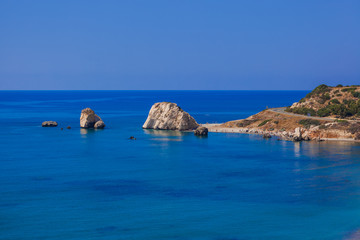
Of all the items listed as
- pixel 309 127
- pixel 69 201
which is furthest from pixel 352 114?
pixel 69 201

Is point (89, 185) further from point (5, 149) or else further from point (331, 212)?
point (5, 149)

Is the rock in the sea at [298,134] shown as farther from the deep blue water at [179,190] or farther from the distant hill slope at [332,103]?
the distant hill slope at [332,103]

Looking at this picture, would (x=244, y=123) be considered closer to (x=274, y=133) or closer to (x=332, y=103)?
(x=274, y=133)

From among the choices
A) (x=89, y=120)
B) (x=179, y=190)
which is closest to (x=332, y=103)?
(x=89, y=120)

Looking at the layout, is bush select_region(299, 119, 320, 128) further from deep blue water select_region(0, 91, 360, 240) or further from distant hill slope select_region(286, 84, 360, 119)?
deep blue water select_region(0, 91, 360, 240)

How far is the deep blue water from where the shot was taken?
4678cm

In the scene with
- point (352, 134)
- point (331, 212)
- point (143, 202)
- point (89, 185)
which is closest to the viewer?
point (331, 212)

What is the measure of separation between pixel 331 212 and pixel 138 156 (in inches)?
1733

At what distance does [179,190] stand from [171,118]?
6960cm

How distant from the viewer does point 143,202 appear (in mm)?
55375

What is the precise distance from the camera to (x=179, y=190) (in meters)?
61.4

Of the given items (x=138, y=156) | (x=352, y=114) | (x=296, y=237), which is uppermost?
(x=352, y=114)

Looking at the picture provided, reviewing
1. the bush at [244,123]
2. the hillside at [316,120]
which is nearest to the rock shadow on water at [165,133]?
the hillside at [316,120]

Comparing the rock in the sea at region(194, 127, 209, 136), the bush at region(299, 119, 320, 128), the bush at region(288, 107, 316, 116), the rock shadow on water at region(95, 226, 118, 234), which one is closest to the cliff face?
the bush at region(299, 119, 320, 128)
